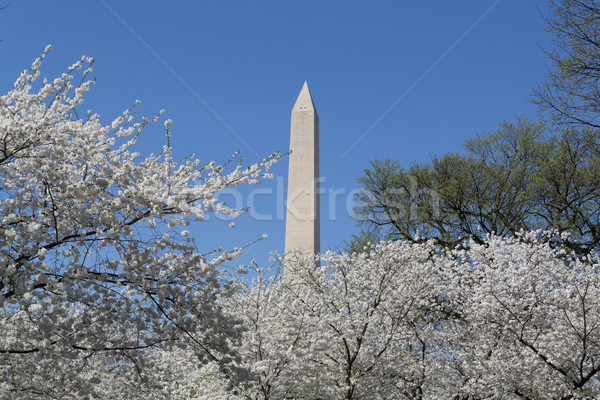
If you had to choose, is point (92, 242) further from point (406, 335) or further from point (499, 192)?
point (499, 192)

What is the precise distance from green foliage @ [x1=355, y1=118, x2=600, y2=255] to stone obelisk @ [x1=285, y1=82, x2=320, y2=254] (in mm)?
3867

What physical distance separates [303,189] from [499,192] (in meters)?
6.72

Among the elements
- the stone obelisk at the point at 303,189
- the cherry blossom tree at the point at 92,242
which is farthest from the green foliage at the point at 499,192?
the cherry blossom tree at the point at 92,242

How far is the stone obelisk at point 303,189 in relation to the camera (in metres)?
15.7

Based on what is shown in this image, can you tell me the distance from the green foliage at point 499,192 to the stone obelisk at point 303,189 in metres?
3.87

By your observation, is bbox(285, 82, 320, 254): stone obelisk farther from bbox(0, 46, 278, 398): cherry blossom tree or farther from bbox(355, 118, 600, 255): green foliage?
bbox(0, 46, 278, 398): cherry blossom tree

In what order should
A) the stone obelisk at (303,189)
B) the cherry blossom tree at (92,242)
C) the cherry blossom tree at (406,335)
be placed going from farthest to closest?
the stone obelisk at (303,189), the cherry blossom tree at (406,335), the cherry blossom tree at (92,242)

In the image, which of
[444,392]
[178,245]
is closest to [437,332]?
[444,392]

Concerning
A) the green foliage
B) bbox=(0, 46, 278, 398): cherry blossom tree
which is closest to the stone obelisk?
the green foliage

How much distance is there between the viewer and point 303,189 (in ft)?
52.0

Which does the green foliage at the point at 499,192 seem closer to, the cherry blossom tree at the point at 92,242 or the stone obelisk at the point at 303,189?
the stone obelisk at the point at 303,189

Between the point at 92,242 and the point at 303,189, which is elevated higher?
the point at 303,189

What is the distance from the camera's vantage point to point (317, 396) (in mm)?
8898

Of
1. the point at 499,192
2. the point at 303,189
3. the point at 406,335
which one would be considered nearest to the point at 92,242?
the point at 406,335
